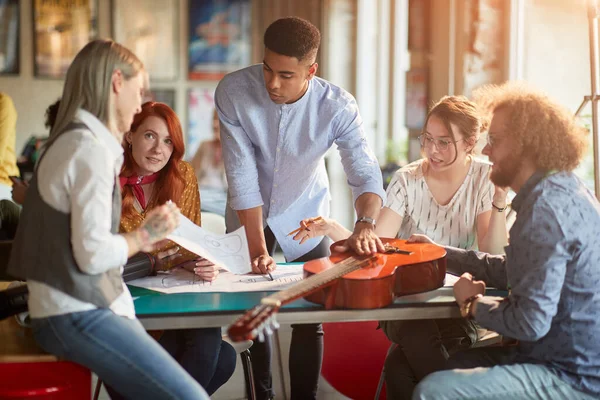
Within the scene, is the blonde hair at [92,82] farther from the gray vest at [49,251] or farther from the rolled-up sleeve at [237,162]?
the rolled-up sleeve at [237,162]

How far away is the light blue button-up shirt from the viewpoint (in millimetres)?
2789

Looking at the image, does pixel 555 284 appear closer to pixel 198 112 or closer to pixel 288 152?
pixel 288 152

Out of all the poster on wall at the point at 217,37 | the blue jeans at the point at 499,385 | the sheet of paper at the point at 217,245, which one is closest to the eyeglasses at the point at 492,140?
the blue jeans at the point at 499,385

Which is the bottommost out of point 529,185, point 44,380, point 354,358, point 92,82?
point 354,358

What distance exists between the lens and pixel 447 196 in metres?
2.89

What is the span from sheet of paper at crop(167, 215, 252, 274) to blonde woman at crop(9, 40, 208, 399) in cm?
39

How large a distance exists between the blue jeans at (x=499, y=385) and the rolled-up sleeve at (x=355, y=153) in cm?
96

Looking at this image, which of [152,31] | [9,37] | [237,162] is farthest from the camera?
[152,31]

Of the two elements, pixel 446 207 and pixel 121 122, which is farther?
pixel 446 207

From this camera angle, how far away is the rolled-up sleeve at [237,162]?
2775mm

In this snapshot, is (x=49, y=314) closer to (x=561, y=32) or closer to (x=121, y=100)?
(x=121, y=100)

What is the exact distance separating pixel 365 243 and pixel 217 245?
0.45 meters

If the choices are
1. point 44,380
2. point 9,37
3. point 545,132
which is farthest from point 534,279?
point 9,37

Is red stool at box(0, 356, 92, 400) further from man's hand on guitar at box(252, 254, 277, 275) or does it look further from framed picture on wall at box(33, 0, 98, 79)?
framed picture on wall at box(33, 0, 98, 79)
